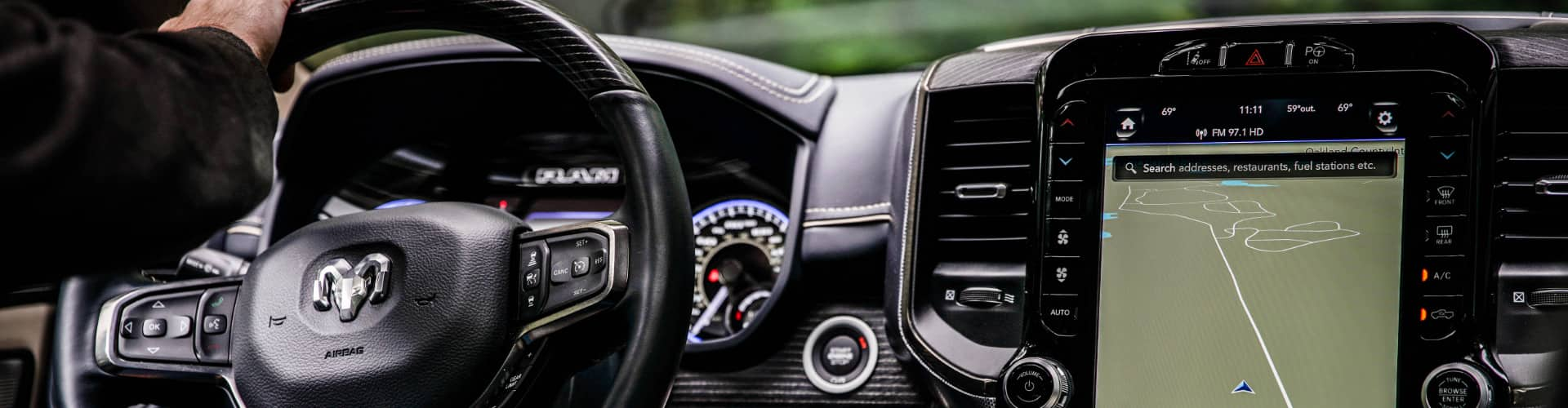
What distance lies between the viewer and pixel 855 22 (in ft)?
7.14

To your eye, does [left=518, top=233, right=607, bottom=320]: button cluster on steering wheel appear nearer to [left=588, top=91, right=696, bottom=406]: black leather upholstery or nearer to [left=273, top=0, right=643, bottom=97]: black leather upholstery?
[left=588, top=91, right=696, bottom=406]: black leather upholstery

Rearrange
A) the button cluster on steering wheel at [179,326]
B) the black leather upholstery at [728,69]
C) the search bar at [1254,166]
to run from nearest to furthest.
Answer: the button cluster on steering wheel at [179,326], the search bar at [1254,166], the black leather upholstery at [728,69]

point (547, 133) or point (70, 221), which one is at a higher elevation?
point (70, 221)

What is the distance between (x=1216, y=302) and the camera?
148 cm

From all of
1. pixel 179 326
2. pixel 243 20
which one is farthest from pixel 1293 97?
pixel 179 326

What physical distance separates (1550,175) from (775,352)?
110 centimetres

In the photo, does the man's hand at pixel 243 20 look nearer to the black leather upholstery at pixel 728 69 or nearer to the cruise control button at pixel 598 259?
the cruise control button at pixel 598 259

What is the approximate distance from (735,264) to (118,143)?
4.14ft

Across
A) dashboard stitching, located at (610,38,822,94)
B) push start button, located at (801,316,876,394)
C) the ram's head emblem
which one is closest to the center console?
push start button, located at (801,316,876,394)

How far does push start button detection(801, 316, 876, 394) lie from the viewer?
1.81 metres

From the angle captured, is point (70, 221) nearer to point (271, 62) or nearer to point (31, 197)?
point (31, 197)

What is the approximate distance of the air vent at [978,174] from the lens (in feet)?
5.48

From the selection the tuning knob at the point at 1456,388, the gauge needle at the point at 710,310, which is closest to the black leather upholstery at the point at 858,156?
the gauge needle at the point at 710,310

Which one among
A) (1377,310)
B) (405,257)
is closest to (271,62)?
(405,257)
